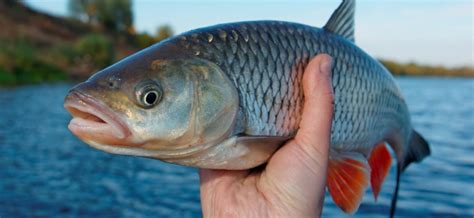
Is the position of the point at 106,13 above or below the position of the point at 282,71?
above

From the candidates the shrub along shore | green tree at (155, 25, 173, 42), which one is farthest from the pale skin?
green tree at (155, 25, 173, 42)

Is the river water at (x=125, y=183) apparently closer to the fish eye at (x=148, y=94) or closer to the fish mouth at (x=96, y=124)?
the fish eye at (x=148, y=94)

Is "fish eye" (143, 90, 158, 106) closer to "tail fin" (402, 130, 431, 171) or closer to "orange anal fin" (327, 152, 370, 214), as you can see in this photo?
"orange anal fin" (327, 152, 370, 214)

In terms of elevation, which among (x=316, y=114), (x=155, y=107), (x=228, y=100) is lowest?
(x=316, y=114)

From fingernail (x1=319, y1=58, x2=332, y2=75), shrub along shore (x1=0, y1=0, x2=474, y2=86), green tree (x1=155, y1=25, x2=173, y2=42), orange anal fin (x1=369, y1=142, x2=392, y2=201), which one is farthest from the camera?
green tree (x1=155, y1=25, x2=173, y2=42)

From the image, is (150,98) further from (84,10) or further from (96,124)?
(84,10)

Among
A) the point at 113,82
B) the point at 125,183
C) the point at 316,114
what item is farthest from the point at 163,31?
the point at 113,82
